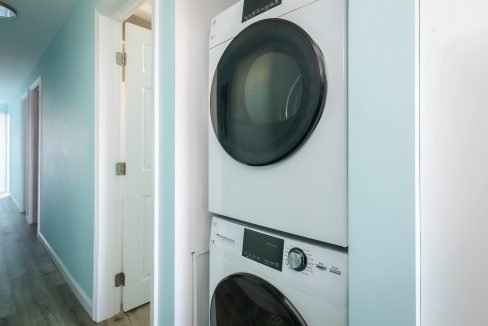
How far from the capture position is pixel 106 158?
1.67 meters

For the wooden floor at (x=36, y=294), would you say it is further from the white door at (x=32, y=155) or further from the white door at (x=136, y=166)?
the white door at (x=32, y=155)

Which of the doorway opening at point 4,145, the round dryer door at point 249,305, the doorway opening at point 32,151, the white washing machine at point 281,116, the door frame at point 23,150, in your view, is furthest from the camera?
the doorway opening at point 4,145

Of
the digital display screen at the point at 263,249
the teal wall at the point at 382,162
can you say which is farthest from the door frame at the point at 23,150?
the teal wall at the point at 382,162

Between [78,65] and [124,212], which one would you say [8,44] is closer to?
[78,65]

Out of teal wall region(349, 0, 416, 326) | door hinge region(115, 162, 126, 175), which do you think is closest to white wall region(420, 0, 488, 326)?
teal wall region(349, 0, 416, 326)

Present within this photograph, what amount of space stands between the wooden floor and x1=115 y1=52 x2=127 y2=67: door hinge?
5.78 feet

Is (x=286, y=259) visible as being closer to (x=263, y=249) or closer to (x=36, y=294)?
(x=263, y=249)

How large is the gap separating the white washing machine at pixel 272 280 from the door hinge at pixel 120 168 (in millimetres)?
1079

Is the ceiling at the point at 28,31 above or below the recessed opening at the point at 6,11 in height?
above

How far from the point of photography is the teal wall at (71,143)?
1.81 m

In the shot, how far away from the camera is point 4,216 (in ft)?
14.9

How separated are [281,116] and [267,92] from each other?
0.33 feet

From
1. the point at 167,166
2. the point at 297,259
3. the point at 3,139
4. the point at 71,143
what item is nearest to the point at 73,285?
the point at 71,143

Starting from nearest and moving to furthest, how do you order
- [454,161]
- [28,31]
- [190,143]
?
[454,161] → [190,143] → [28,31]
